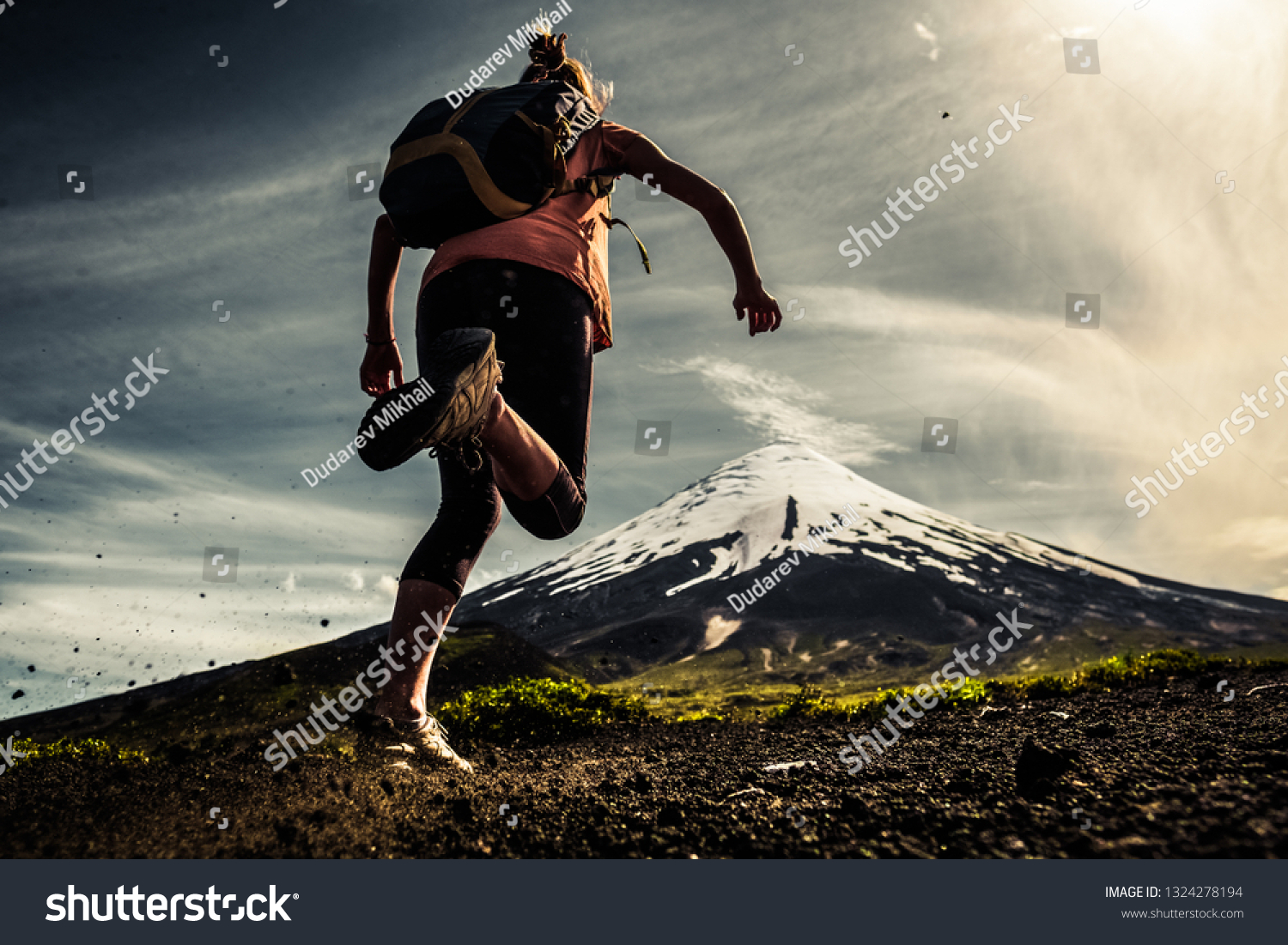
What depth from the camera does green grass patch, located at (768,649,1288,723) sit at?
3832mm

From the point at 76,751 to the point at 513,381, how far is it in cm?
232

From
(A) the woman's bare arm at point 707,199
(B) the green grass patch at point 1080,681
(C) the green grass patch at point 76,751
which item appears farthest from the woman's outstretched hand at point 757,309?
(B) the green grass patch at point 1080,681

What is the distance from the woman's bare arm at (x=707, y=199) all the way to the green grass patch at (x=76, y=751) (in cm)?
245

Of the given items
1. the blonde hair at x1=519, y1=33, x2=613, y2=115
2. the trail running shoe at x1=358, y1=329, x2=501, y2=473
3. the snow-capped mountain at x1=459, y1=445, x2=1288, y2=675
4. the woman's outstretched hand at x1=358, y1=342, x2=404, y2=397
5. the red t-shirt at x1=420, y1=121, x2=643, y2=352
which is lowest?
the snow-capped mountain at x1=459, y1=445, x2=1288, y2=675

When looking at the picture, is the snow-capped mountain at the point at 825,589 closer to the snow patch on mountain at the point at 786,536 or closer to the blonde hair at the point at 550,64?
the snow patch on mountain at the point at 786,536

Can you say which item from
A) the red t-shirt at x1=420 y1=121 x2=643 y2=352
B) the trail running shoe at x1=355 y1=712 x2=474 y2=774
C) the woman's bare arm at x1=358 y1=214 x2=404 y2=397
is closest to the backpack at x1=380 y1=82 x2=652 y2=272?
the red t-shirt at x1=420 y1=121 x2=643 y2=352

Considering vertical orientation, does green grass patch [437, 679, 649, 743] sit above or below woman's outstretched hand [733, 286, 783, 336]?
below

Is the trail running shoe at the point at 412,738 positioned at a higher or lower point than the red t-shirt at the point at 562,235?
lower

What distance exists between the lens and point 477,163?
63.4 inches

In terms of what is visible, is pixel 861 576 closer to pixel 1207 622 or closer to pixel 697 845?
pixel 1207 622

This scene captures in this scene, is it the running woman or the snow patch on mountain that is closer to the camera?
the running woman

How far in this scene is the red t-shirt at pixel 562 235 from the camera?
191 centimetres

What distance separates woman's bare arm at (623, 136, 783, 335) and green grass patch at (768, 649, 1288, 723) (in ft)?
9.26

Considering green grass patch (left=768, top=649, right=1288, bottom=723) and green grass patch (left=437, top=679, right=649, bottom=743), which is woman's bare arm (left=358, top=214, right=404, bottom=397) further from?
green grass patch (left=768, top=649, right=1288, bottom=723)
